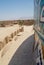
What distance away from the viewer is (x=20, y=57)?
27.7 feet

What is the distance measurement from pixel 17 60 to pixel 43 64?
3.93 meters

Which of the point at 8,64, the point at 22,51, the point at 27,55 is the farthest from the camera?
the point at 22,51

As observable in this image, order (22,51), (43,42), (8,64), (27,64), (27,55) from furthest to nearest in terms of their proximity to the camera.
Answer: (22,51) → (27,55) → (8,64) → (27,64) → (43,42)

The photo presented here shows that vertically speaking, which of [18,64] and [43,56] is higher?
[43,56]

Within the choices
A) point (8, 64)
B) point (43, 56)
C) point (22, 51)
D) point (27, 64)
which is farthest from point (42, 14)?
point (22, 51)

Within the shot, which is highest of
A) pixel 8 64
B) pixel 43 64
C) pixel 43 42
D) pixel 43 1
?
pixel 43 1

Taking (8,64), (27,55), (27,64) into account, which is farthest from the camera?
(27,55)

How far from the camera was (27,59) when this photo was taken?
790 centimetres

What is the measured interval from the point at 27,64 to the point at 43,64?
3184 mm

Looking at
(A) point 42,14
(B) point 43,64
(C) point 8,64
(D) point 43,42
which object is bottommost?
(C) point 8,64

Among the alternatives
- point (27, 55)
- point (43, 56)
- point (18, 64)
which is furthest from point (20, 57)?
point (43, 56)

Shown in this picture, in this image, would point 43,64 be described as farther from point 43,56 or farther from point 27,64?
point 27,64

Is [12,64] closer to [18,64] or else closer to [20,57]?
[18,64]

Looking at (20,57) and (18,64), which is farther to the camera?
(20,57)
